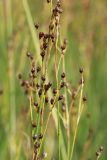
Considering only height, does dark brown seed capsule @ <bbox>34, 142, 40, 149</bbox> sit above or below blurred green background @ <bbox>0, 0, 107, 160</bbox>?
below

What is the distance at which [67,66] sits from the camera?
169 inches

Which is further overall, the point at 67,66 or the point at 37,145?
the point at 67,66

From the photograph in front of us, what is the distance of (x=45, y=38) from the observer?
1.73 meters

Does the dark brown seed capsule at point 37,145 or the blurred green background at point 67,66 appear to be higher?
the blurred green background at point 67,66

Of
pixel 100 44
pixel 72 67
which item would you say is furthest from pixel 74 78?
pixel 100 44

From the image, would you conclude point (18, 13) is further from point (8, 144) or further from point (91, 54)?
point (8, 144)

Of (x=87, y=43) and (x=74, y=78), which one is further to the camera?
(x=87, y=43)

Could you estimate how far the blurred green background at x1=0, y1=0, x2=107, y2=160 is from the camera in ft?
10.1

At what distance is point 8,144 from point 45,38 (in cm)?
154

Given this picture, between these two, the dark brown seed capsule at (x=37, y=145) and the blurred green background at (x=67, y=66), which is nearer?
the dark brown seed capsule at (x=37, y=145)

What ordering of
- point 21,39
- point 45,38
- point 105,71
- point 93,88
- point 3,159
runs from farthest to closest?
point 21,39 → point 105,71 → point 93,88 → point 3,159 → point 45,38

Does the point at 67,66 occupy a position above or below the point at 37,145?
above

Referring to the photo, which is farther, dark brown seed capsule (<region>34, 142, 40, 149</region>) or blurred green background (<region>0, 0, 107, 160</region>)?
blurred green background (<region>0, 0, 107, 160</region>)

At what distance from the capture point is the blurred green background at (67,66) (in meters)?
3.09
